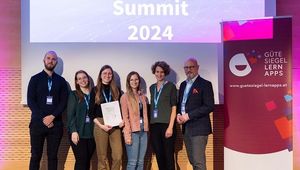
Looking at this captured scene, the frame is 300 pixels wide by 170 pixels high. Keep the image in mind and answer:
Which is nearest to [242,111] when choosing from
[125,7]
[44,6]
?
[125,7]

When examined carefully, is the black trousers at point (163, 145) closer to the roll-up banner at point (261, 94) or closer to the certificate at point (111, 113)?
the certificate at point (111, 113)

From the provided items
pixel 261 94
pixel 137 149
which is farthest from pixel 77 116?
pixel 261 94

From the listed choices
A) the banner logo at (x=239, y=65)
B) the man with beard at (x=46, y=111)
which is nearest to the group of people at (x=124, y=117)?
the man with beard at (x=46, y=111)

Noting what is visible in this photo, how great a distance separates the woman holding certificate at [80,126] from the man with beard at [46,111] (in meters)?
0.13

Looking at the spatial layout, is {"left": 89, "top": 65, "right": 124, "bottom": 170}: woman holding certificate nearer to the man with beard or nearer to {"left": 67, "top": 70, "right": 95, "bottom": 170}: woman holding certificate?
{"left": 67, "top": 70, "right": 95, "bottom": 170}: woman holding certificate

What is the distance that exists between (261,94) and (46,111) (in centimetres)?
236

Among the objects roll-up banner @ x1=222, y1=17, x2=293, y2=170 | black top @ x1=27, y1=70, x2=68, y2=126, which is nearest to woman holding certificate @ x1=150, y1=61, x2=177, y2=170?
roll-up banner @ x1=222, y1=17, x2=293, y2=170

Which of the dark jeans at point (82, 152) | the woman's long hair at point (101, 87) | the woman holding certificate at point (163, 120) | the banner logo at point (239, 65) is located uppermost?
the banner logo at point (239, 65)

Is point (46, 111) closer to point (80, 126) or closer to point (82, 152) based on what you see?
point (80, 126)

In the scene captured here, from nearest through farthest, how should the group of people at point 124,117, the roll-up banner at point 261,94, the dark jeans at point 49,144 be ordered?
the roll-up banner at point 261,94 → the group of people at point 124,117 → the dark jeans at point 49,144

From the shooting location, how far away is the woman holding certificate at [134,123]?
4.30m

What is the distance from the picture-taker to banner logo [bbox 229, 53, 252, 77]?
425 cm

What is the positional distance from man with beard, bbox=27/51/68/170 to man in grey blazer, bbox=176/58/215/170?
1.37 m

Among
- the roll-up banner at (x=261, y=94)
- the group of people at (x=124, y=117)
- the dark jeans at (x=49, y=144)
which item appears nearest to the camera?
the roll-up banner at (x=261, y=94)
